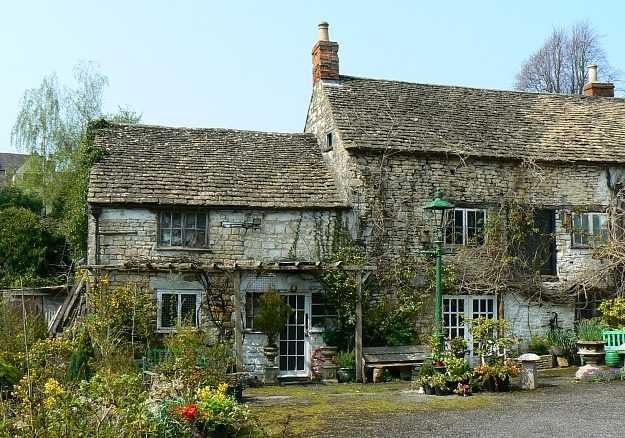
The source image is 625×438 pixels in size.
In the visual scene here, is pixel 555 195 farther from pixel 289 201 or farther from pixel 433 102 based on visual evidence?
pixel 289 201

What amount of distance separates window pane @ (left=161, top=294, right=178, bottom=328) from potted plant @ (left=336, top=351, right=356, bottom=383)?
415cm

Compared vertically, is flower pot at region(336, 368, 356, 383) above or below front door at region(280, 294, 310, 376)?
below

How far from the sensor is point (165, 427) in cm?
866

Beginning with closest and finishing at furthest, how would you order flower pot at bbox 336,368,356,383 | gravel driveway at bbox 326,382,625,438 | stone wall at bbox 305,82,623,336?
gravel driveway at bbox 326,382,625,438
flower pot at bbox 336,368,356,383
stone wall at bbox 305,82,623,336

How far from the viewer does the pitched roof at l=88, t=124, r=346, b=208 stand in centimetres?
1855

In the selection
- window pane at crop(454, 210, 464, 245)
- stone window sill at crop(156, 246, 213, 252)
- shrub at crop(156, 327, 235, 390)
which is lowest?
shrub at crop(156, 327, 235, 390)

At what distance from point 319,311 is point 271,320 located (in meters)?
1.62

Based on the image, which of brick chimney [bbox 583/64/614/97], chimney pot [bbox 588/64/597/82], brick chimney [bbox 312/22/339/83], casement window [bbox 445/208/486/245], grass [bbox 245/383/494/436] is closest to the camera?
grass [bbox 245/383/494/436]

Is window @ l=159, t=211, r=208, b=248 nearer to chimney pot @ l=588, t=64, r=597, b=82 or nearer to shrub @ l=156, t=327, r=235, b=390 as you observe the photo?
shrub @ l=156, t=327, r=235, b=390

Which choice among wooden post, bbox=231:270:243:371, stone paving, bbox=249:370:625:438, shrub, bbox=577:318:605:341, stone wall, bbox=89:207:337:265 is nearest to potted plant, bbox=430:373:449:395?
stone paving, bbox=249:370:625:438

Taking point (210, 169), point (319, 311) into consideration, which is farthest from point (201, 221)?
point (319, 311)

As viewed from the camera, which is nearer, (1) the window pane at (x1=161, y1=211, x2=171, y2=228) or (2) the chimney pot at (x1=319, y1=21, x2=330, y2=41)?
(1) the window pane at (x1=161, y1=211, x2=171, y2=228)

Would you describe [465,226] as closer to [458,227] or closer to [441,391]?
[458,227]

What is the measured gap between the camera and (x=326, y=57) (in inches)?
864
